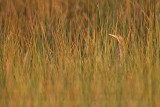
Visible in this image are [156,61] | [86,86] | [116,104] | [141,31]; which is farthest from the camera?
[141,31]

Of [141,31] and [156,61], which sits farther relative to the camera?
[141,31]

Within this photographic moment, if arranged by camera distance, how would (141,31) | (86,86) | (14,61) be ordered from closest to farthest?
1. (86,86)
2. (14,61)
3. (141,31)

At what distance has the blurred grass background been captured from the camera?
3625mm

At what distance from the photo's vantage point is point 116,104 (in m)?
3.50

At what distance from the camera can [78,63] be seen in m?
4.31

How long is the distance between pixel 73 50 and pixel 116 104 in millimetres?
1268

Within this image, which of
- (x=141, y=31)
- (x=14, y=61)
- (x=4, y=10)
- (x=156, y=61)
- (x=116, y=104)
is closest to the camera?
(x=116, y=104)

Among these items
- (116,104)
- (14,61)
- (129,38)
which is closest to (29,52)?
(14,61)

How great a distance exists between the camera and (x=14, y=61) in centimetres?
458

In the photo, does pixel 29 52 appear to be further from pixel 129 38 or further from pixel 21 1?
pixel 21 1

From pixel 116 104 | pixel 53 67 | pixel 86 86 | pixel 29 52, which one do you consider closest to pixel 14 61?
pixel 29 52

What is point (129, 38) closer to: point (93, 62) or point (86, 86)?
point (93, 62)

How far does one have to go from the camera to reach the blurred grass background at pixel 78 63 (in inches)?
143

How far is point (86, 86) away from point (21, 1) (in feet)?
8.27
